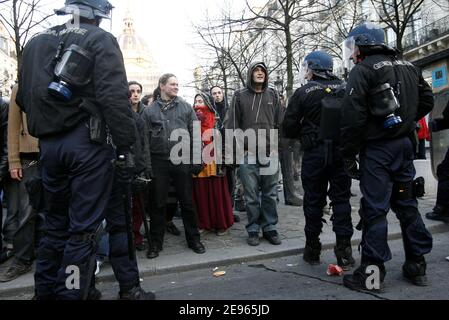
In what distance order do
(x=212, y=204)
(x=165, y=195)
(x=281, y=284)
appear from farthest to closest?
(x=212, y=204) → (x=165, y=195) → (x=281, y=284)

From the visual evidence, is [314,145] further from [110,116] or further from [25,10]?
[25,10]

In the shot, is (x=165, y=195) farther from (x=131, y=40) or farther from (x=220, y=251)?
(x=131, y=40)

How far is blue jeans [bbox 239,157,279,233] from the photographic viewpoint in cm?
525

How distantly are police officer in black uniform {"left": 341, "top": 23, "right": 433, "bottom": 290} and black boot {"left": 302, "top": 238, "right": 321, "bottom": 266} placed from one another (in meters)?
0.78

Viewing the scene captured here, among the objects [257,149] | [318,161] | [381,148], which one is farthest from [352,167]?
[257,149]

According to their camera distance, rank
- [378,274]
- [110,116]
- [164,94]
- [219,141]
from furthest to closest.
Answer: [219,141] → [164,94] → [378,274] → [110,116]

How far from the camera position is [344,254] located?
165 inches

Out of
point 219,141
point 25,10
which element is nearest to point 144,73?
point 25,10

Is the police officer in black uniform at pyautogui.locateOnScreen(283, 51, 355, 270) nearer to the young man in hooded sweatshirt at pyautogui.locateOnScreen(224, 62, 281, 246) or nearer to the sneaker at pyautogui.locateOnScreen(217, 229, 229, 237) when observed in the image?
the young man in hooded sweatshirt at pyautogui.locateOnScreen(224, 62, 281, 246)

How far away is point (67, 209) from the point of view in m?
3.24

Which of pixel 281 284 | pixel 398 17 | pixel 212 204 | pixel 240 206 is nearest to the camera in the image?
pixel 281 284

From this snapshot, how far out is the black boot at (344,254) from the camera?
4.19 metres

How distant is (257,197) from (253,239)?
0.51m

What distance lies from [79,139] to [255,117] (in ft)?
8.68
